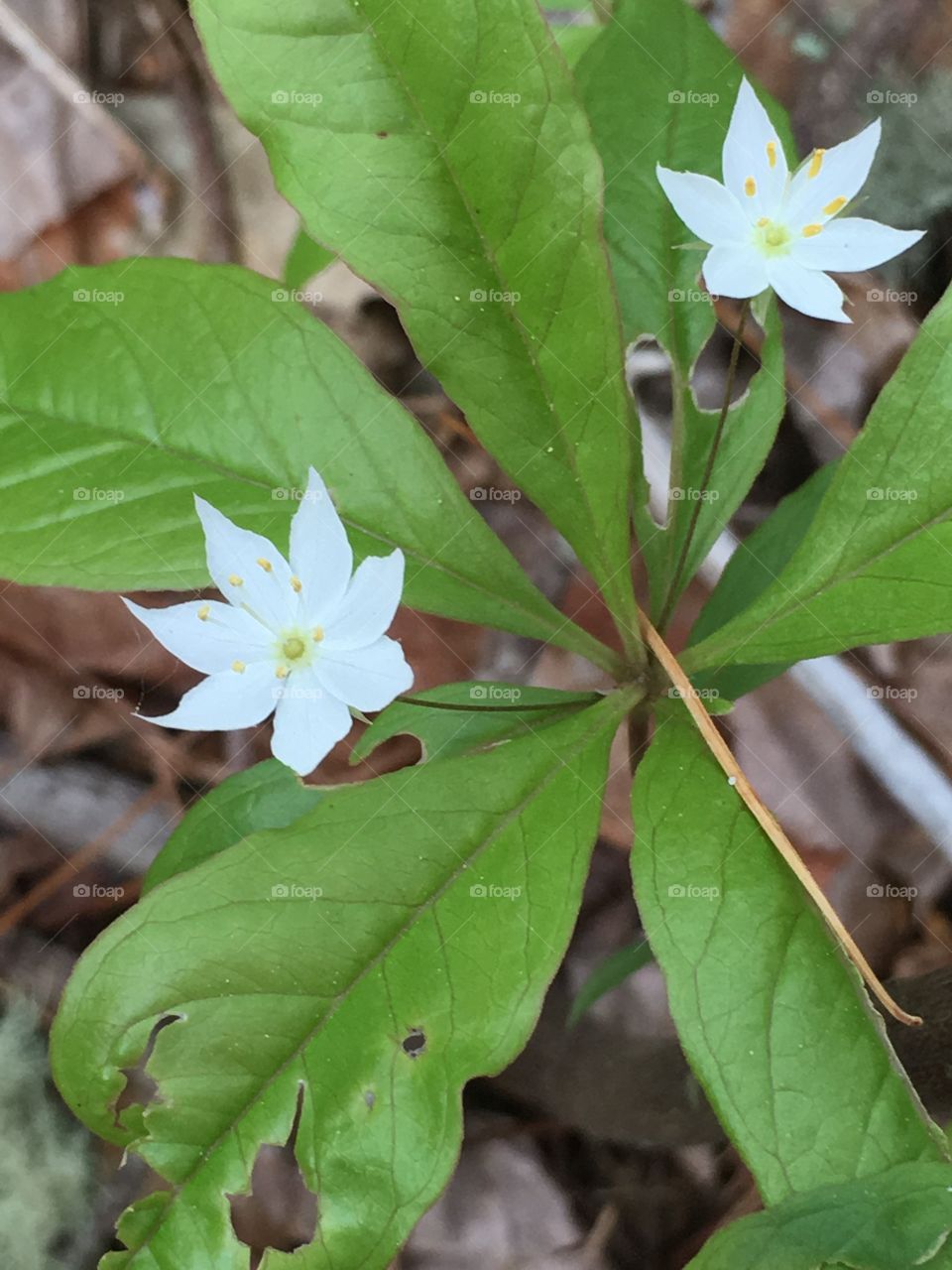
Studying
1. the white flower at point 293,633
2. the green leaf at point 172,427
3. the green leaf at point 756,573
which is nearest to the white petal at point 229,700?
the white flower at point 293,633

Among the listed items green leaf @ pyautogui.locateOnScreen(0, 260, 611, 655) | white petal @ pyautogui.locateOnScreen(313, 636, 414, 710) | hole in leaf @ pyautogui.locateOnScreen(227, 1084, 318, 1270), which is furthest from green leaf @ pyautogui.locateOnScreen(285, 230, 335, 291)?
hole in leaf @ pyautogui.locateOnScreen(227, 1084, 318, 1270)

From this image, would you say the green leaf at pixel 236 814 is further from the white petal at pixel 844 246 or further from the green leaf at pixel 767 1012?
the white petal at pixel 844 246

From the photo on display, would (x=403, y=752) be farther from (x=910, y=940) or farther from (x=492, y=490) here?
(x=910, y=940)

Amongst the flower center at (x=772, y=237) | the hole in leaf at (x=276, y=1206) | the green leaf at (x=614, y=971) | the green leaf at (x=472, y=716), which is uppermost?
the flower center at (x=772, y=237)

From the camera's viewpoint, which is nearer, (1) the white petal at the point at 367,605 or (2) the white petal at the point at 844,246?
(1) the white petal at the point at 367,605

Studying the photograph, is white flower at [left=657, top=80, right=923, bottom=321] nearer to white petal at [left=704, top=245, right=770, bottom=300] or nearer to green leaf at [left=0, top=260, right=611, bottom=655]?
white petal at [left=704, top=245, right=770, bottom=300]

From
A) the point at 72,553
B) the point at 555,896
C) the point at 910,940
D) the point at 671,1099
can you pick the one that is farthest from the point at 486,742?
the point at 910,940

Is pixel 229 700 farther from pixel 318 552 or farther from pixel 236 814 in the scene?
pixel 236 814
